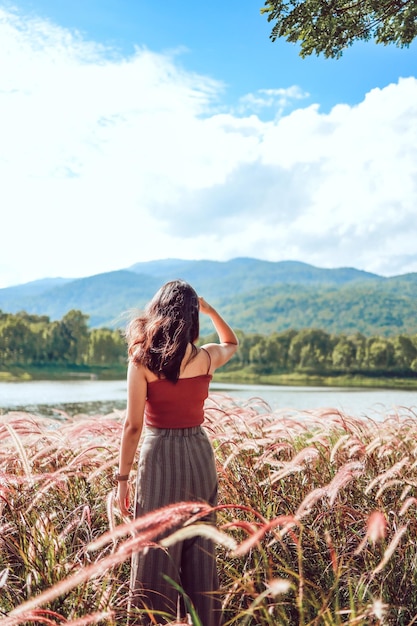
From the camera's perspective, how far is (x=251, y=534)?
83.0 inches

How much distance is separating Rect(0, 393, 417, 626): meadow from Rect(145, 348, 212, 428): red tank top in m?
0.27

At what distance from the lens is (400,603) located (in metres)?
2.59

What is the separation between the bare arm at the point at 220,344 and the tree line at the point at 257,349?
33977 millimetres

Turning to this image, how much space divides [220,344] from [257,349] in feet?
136

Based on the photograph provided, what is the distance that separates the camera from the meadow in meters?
2.25

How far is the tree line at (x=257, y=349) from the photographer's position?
3938 cm

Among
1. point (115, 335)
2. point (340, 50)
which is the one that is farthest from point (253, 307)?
point (340, 50)

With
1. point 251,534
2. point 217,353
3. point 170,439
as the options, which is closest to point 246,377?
point 217,353

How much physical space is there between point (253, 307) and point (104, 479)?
12524 cm

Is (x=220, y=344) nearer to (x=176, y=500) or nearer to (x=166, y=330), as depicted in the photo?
(x=166, y=330)

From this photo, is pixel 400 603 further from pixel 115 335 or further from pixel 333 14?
pixel 115 335

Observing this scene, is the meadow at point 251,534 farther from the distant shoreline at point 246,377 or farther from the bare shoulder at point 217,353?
the distant shoreline at point 246,377

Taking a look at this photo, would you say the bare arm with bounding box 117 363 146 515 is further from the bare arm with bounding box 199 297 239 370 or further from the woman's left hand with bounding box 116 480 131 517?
the bare arm with bounding box 199 297 239 370

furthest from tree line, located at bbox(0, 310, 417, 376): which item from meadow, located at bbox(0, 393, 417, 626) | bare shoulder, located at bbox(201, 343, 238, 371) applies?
bare shoulder, located at bbox(201, 343, 238, 371)
